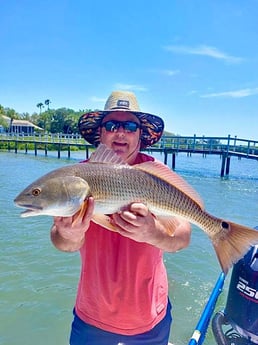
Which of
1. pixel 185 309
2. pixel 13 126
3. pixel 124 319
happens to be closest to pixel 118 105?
pixel 124 319

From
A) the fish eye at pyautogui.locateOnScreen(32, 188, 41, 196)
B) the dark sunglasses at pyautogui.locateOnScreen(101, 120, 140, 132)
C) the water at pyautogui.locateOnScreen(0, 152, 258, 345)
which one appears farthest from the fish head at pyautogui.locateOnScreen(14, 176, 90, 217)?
the water at pyautogui.locateOnScreen(0, 152, 258, 345)

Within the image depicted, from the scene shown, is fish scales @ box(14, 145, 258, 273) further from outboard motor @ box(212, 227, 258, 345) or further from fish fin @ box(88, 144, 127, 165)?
outboard motor @ box(212, 227, 258, 345)

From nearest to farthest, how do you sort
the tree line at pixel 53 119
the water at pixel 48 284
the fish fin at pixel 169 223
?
the fish fin at pixel 169 223 → the water at pixel 48 284 → the tree line at pixel 53 119

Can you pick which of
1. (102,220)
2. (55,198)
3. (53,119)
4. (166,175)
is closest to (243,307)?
(166,175)

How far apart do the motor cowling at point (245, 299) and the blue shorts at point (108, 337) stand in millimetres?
1090

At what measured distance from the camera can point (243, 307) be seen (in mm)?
2941

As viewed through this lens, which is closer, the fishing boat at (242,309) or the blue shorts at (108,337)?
the blue shorts at (108,337)

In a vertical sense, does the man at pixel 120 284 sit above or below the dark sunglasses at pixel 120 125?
below

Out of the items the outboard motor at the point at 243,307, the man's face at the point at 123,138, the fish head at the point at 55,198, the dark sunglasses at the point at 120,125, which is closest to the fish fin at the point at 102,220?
the fish head at the point at 55,198

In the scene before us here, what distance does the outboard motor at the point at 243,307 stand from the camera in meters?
2.85

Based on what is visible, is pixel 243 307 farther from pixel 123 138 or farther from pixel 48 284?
pixel 48 284

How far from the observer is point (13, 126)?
7488 cm

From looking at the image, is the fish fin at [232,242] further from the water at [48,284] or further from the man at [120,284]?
the water at [48,284]

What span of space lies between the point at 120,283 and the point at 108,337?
337 millimetres
